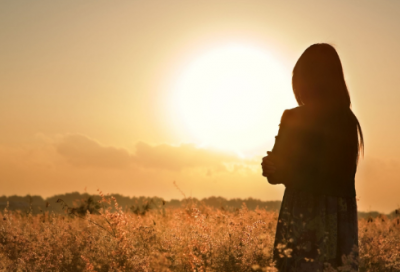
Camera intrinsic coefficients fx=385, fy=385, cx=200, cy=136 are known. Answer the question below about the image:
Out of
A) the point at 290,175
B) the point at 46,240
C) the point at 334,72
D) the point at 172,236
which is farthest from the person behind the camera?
the point at 46,240

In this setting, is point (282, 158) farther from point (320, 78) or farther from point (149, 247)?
point (149, 247)

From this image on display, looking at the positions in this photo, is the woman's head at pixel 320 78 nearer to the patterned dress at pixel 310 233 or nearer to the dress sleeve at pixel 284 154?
the dress sleeve at pixel 284 154

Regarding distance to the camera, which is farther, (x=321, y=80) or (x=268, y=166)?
(x=321, y=80)

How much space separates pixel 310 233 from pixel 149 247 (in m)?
3.14

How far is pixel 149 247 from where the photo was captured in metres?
5.55

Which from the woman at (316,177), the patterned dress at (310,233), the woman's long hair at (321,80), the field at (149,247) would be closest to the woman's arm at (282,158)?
the woman at (316,177)

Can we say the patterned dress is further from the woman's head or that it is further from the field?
the woman's head

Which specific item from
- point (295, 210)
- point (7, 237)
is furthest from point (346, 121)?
point (7, 237)

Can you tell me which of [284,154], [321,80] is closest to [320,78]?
[321,80]

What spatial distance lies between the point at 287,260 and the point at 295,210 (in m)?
0.40

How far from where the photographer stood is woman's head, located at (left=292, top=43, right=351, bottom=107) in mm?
3115

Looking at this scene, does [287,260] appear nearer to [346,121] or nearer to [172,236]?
[346,121]

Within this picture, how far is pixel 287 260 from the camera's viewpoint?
9.82 feet

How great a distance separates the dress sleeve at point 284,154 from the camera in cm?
295
